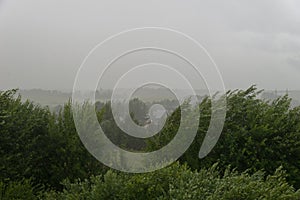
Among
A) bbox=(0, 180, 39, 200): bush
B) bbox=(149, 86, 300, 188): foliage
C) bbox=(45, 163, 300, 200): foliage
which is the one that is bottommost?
bbox=(0, 180, 39, 200): bush

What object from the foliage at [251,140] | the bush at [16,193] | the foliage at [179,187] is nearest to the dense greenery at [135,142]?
the foliage at [251,140]

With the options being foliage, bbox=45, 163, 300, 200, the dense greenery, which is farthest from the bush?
the dense greenery

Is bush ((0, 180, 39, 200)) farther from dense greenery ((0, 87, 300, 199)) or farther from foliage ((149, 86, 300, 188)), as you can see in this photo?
foliage ((149, 86, 300, 188))

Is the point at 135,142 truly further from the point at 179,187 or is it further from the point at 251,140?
the point at 179,187

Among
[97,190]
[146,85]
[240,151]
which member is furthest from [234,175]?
[240,151]

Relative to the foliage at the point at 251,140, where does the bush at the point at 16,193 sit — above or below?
below

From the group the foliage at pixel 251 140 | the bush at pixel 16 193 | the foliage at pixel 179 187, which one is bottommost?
the bush at pixel 16 193

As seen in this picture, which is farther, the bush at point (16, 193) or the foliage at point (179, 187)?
the bush at point (16, 193)

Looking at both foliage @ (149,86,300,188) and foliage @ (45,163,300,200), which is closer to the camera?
foliage @ (45,163,300,200)

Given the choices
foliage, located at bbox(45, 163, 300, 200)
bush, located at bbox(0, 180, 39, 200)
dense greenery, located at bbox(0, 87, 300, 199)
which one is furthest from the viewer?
dense greenery, located at bbox(0, 87, 300, 199)

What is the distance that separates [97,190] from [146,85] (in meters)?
4.63

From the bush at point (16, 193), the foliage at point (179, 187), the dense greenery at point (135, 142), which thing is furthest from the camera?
the dense greenery at point (135, 142)

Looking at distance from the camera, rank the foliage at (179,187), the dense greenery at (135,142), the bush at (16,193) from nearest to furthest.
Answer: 1. the foliage at (179,187)
2. the bush at (16,193)
3. the dense greenery at (135,142)

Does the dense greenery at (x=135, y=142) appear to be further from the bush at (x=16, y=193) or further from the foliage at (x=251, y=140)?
the bush at (x=16, y=193)
